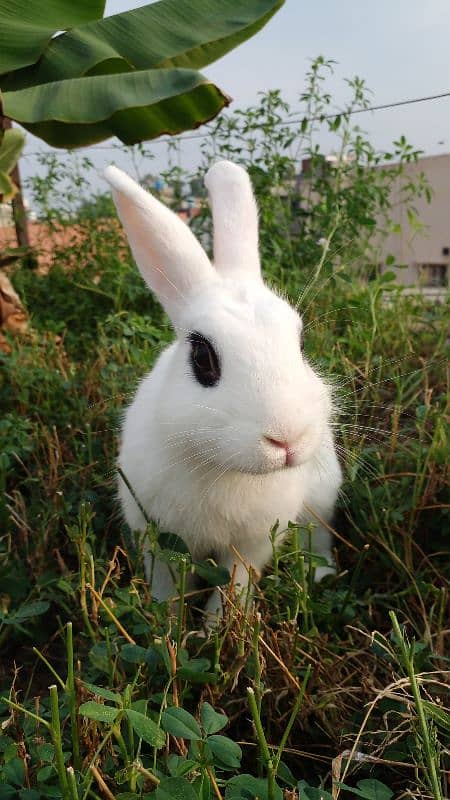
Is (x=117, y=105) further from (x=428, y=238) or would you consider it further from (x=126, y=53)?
(x=428, y=238)

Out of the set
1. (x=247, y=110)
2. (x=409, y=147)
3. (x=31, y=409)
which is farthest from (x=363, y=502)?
(x=247, y=110)

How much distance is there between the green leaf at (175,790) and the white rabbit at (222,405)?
63 cm

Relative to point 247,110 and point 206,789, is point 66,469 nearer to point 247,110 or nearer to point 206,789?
point 206,789

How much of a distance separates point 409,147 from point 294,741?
3.03 meters

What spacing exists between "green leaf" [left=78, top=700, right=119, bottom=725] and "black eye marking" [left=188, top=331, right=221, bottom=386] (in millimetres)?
751

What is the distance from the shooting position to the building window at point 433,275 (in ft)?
12.1

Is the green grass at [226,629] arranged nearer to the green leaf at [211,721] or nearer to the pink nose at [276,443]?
the green leaf at [211,721]

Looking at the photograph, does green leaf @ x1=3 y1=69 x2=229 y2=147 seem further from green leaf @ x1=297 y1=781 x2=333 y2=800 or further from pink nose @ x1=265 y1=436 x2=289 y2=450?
green leaf @ x1=297 y1=781 x2=333 y2=800

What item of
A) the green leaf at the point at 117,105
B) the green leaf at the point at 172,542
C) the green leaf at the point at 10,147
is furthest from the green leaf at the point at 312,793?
the green leaf at the point at 10,147

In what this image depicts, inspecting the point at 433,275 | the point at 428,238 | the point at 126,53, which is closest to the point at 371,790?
the point at 126,53

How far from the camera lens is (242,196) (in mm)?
1946

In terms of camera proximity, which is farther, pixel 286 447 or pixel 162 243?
pixel 162 243

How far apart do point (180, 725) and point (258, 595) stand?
66cm

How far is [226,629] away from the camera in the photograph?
4.52 feet
